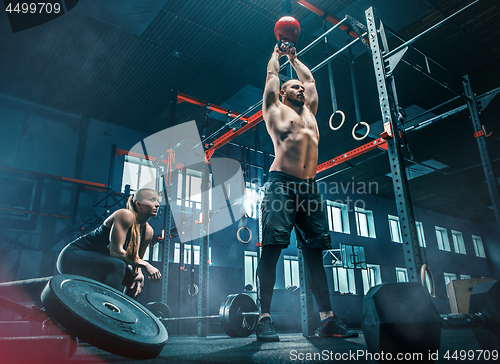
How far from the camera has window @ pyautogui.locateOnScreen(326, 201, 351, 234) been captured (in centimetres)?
1184

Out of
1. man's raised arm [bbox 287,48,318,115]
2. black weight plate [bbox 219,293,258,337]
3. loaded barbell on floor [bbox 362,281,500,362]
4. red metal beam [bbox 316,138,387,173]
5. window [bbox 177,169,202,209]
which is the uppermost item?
window [bbox 177,169,202,209]

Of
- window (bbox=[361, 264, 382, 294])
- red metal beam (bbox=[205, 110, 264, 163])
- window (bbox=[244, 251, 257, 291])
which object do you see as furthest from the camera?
window (bbox=[361, 264, 382, 294])

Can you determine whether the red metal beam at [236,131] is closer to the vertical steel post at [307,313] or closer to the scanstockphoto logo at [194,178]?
the vertical steel post at [307,313]

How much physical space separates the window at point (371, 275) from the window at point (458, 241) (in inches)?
246

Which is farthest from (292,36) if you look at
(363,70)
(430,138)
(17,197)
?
(430,138)

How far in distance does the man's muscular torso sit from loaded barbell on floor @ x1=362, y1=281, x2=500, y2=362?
2.93 feet

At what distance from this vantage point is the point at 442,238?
50.0 feet

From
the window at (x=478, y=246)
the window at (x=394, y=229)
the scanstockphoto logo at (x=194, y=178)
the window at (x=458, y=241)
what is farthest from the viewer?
the window at (x=478, y=246)

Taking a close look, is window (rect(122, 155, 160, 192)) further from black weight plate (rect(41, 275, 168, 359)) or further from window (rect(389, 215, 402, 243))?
window (rect(389, 215, 402, 243))

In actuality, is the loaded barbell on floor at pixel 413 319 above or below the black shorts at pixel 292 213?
below

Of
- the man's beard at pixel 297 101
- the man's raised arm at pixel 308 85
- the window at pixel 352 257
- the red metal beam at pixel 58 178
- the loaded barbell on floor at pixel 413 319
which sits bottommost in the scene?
the loaded barbell on floor at pixel 413 319

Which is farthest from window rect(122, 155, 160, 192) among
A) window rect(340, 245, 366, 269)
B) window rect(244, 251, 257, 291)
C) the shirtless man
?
the shirtless man

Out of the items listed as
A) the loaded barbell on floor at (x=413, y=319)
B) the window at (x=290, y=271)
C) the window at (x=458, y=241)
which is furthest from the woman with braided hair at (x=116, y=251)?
the window at (x=458, y=241)

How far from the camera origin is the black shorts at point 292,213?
164 cm
